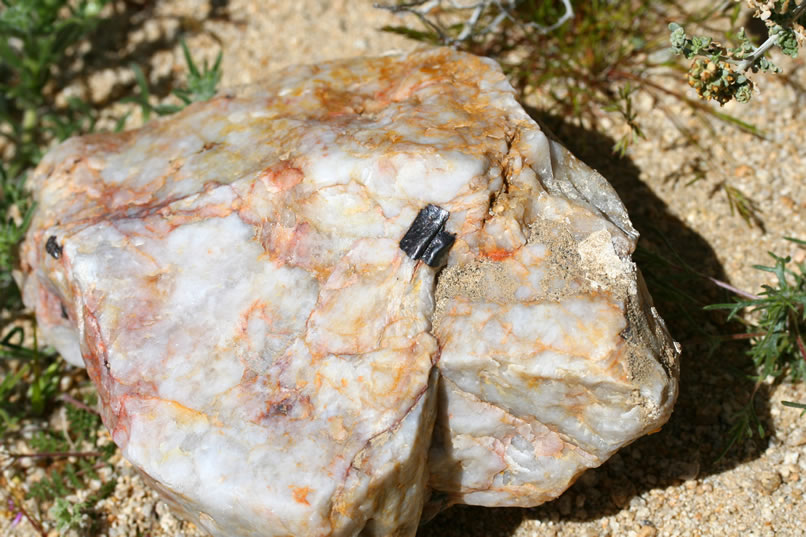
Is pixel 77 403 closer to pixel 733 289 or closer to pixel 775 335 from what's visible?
pixel 733 289

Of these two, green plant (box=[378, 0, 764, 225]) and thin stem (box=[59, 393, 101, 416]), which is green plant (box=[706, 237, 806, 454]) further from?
thin stem (box=[59, 393, 101, 416])

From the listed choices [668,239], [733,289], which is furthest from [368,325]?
[668,239]

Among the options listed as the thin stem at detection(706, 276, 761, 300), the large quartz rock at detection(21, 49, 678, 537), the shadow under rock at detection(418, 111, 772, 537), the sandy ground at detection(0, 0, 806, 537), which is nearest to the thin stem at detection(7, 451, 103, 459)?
the sandy ground at detection(0, 0, 806, 537)

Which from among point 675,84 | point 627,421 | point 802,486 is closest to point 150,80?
point 675,84

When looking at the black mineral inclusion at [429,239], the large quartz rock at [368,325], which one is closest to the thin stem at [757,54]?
the large quartz rock at [368,325]

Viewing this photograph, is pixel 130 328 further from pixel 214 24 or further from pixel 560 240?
pixel 214 24

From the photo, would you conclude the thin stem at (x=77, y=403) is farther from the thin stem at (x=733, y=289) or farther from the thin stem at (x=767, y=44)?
the thin stem at (x=767, y=44)

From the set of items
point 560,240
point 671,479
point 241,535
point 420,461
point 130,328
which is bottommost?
point 671,479
